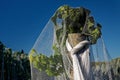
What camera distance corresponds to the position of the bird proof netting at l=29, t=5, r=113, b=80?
25.4 ft

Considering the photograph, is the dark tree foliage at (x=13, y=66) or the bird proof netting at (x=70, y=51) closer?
the bird proof netting at (x=70, y=51)

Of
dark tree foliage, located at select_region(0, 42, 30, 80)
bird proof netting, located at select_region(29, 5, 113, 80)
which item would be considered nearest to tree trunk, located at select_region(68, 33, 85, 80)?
bird proof netting, located at select_region(29, 5, 113, 80)

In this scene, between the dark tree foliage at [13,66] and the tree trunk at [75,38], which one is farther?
the dark tree foliage at [13,66]

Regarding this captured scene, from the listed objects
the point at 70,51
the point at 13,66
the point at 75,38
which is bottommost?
the point at 70,51

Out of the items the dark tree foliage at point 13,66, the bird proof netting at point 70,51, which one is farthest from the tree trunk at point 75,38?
the dark tree foliage at point 13,66

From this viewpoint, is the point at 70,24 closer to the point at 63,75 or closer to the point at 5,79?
the point at 63,75

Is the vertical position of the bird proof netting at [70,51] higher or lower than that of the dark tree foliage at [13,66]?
lower

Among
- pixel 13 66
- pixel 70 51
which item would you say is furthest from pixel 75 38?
pixel 13 66

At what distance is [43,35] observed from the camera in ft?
26.4

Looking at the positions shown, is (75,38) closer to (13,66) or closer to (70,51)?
(70,51)

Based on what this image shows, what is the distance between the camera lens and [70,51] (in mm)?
7828

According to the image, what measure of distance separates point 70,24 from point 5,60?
52.9 metres

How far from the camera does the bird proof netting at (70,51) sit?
7734 millimetres

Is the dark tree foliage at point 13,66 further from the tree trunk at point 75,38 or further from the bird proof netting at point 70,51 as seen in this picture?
the tree trunk at point 75,38
